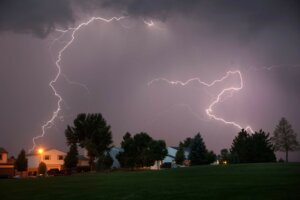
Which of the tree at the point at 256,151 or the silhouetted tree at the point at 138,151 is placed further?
the silhouetted tree at the point at 138,151

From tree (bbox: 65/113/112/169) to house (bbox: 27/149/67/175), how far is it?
922 centimetres

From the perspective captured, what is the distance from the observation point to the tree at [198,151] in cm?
7281

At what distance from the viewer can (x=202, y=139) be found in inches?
2867

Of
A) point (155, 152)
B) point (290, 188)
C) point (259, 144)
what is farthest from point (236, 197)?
point (155, 152)

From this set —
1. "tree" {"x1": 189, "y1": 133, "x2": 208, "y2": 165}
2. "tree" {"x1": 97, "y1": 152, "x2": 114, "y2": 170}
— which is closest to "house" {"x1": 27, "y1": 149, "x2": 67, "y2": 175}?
"tree" {"x1": 97, "y1": 152, "x2": 114, "y2": 170}

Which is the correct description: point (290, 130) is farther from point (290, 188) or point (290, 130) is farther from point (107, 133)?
point (290, 188)

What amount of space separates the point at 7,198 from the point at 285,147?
79.4 meters

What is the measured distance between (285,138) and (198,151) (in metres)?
28.0

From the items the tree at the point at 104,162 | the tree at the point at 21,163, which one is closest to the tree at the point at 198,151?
the tree at the point at 104,162

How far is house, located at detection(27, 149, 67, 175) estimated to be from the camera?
91.7m

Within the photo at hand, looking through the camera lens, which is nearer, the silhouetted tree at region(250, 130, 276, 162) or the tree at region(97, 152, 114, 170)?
the silhouetted tree at region(250, 130, 276, 162)

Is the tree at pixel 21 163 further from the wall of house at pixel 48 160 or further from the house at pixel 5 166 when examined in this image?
the wall of house at pixel 48 160

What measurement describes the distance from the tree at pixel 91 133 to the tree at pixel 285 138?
121 feet

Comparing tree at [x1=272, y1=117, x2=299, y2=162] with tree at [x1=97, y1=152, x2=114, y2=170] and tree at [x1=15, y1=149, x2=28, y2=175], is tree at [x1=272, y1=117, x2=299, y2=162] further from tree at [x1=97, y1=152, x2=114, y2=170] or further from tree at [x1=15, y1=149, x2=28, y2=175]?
tree at [x1=15, y1=149, x2=28, y2=175]
